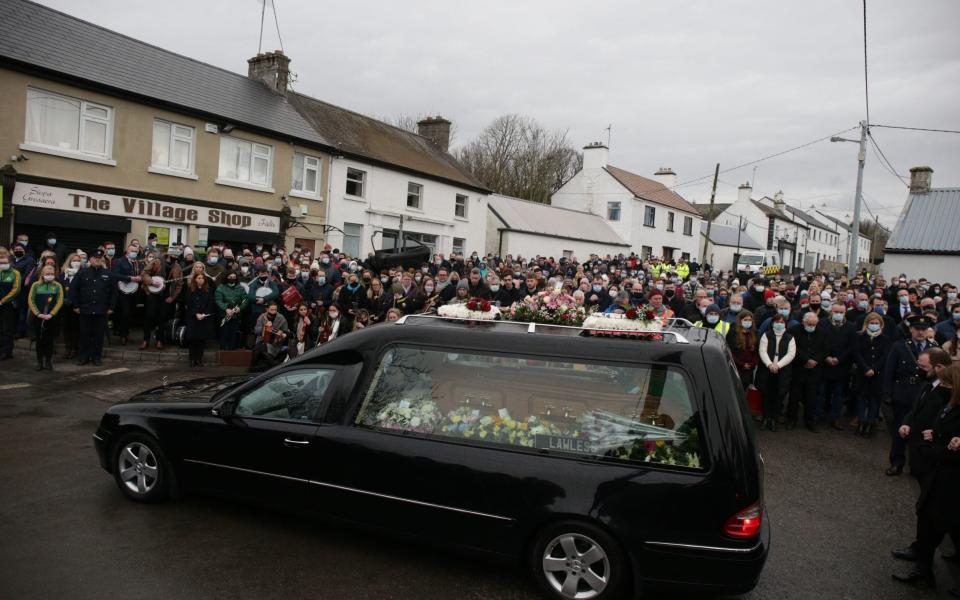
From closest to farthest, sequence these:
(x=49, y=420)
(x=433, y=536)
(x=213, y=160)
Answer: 1. (x=433, y=536)
2. (x=49, y=420)
3. (x=213, y=160)

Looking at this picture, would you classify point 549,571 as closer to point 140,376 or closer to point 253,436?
point 253,436

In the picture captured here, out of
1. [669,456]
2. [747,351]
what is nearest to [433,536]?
[669,456]

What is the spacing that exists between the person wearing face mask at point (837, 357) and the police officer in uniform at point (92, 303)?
12.3 metres

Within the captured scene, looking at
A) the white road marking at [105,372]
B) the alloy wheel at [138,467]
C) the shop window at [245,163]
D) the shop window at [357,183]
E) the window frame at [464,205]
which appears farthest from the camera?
the window frame at [464,205]

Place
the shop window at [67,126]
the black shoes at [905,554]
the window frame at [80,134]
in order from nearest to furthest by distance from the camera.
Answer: the black shoes at [905,554] → the window frame at [80,134] → the shop window at [67,126]

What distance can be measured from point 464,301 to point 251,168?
16912 mm

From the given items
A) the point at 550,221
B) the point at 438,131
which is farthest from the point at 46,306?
the point at 550,221

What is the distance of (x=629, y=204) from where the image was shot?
42969mm

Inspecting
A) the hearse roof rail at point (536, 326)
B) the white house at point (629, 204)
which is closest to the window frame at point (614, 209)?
the white house at point (629, 204)

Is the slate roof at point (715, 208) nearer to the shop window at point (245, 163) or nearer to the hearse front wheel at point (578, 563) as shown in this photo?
the shop window at point (245, 163)

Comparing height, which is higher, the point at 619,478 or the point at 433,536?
the point at 619,478

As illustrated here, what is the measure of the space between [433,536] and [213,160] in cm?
1899

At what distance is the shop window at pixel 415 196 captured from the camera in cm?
2823

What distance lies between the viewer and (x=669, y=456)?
12.9 ft
